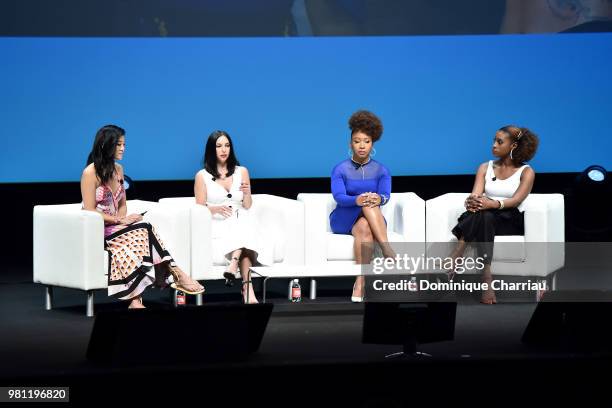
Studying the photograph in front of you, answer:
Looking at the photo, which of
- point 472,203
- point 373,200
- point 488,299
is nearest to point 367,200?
point 373,200

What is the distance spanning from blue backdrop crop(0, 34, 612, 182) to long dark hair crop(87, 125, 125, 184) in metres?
2.01

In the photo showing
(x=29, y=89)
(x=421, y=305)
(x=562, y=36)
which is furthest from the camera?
(x=562, y=36)

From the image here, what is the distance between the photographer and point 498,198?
25.4ft

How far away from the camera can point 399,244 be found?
7500 mm

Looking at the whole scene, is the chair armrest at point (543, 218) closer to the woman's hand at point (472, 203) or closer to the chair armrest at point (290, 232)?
the woman's hand at point (472, 203)

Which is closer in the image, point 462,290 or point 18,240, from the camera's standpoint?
point 462,290

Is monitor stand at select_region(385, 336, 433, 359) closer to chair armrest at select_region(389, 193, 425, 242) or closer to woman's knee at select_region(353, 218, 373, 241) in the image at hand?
woman's knee at select_region(353, 218, 373, 241)

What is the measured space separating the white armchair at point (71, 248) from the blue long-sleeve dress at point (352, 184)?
1121 millimetres

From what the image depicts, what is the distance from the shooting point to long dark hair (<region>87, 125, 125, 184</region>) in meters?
7.00

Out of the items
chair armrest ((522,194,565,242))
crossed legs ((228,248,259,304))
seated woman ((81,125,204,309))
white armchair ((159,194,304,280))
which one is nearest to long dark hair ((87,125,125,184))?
seated woman ((81,125,204,309))

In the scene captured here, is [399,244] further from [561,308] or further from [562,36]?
[562,36]

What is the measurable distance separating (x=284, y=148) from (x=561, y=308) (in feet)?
13.8

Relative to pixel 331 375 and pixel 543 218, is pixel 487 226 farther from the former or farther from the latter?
pixel 331 375

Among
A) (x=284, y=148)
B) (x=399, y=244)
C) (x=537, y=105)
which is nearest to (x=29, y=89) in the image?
(x=284, y=148)
